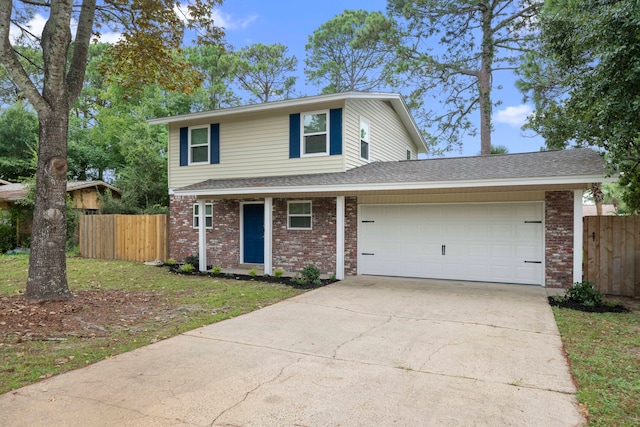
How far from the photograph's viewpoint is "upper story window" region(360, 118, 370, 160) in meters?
→ 12.2

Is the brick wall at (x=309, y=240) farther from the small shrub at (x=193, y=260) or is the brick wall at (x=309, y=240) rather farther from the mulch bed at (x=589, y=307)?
Result: the mulch bed at (x=589, y=307)

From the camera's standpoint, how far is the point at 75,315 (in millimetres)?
6457

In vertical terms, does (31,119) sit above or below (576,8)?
above

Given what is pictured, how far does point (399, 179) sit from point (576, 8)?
4.61 m

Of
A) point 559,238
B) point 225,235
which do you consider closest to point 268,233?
point 225,235

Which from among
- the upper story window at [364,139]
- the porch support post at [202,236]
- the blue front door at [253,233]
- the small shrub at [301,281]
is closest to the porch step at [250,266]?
the blue front door at [253,233]

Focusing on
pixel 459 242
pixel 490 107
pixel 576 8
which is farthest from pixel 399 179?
pixel 490 107

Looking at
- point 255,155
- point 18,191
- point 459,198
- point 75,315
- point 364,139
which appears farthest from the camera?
point 18,191

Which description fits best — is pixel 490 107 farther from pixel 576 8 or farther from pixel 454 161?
pixel 576 8

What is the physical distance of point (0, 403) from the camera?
11.5 feet

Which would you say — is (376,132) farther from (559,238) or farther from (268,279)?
(559,238)

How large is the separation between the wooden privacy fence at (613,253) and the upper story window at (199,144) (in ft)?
35.7

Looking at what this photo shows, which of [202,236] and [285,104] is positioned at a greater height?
[285,104]

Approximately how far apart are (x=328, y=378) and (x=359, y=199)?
760 cm
